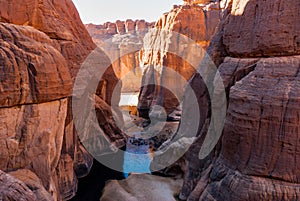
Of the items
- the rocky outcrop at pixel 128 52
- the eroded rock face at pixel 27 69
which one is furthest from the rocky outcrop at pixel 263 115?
the rocky outcrop at pixel 128 52

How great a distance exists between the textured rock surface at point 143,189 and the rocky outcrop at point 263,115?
8.03ft

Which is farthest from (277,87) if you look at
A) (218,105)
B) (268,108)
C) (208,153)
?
(208,153)

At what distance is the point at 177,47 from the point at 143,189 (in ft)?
45.8

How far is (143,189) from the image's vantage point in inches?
358

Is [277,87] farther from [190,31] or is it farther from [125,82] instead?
[125,82]

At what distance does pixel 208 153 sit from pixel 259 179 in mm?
2145

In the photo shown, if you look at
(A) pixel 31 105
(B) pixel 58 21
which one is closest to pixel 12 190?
(A) pixel 31 105

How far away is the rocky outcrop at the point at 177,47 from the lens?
20.5 metres

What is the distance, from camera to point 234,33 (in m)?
6.91

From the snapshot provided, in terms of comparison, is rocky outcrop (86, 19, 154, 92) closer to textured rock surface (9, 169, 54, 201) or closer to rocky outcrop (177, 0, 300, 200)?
textured rock surface (9, 169, 54, 201)

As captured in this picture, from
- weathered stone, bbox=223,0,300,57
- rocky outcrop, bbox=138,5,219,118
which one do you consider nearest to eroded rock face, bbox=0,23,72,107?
weathered stone, bbox=223,0,300,57

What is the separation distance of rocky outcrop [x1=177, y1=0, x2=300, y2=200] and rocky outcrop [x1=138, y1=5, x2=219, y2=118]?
1389 centimetres

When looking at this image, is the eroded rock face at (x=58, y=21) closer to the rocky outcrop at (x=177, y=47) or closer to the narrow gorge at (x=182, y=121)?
the narrow gorge at (x=182, y=121)

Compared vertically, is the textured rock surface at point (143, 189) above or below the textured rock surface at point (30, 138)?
below
